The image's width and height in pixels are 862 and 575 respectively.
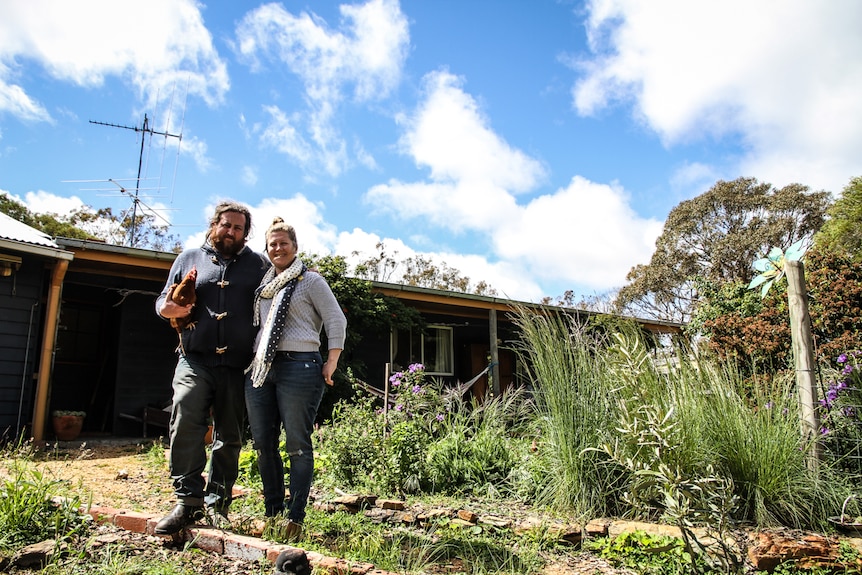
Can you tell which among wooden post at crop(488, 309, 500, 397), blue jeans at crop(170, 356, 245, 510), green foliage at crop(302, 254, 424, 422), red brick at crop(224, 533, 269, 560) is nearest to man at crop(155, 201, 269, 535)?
blue jeans at crop(170, 356, 245, 510)

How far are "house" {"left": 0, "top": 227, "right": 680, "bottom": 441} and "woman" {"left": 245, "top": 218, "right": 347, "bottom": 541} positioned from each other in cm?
184

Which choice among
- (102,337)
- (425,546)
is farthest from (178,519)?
(102,337)

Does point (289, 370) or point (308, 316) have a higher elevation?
point (308, 316)

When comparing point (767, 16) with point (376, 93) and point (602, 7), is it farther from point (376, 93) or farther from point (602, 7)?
point (376, 93)

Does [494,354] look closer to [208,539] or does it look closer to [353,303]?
[353,303]

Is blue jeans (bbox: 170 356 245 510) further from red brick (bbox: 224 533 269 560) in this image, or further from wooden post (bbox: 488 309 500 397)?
wooden post (bbox: 488 309 500 397)

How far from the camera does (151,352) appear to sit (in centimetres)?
802

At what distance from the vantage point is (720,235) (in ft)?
67.9

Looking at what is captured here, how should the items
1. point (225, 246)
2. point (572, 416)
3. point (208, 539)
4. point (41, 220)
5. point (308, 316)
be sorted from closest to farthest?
point (208, 539)
point (308, 316)
point (225, 246)
point (572, 416)
point (41, 220)

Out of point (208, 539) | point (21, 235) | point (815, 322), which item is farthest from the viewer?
point (21, 235)

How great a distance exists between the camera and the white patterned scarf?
2.38 metres

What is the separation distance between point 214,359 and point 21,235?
17.5 ft

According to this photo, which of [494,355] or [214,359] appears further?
[494,355]

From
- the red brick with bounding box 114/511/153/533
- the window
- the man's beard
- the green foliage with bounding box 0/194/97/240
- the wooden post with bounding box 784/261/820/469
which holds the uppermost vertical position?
the green foliage with bounding box 0/194/97/240
